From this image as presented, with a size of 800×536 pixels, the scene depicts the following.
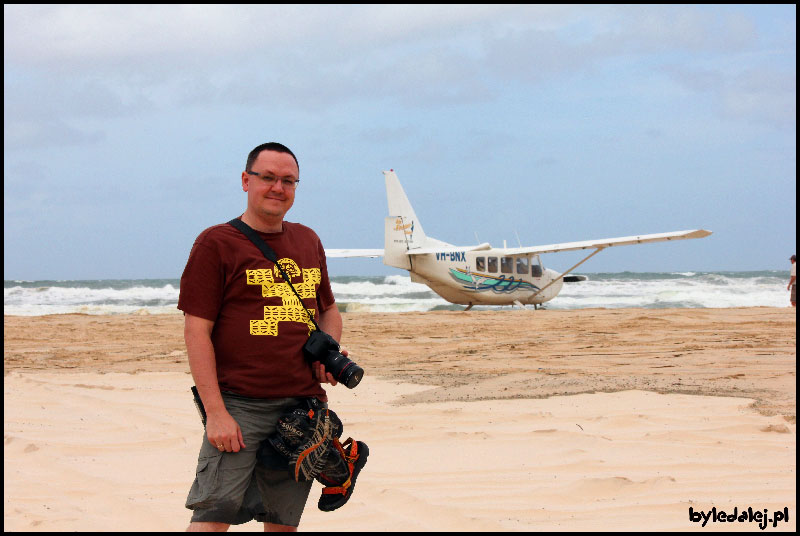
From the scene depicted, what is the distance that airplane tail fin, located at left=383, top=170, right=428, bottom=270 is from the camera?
2098cm

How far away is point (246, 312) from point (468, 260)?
19031 millimetres

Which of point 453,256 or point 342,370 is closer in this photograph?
point 342,370

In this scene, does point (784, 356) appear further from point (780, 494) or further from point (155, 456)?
point (155, 456)

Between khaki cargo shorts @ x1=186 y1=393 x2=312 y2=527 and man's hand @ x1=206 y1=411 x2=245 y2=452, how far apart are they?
0.04 metres

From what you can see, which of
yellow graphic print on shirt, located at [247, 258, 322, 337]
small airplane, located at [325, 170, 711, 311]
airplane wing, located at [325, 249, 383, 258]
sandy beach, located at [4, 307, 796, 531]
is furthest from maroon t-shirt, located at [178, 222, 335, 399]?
airplane wing, located at [325, 249, 383, 258]

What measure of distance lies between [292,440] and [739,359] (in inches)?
303

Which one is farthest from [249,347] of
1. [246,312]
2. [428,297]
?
[428,297]

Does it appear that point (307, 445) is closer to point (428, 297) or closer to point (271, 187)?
point (271, 187)

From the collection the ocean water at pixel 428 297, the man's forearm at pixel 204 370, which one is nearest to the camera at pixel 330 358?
the man's forearm at pixel 204 370

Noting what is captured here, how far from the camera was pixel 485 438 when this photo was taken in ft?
17.1

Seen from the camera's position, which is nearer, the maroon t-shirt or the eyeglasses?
the maroon t-shirt

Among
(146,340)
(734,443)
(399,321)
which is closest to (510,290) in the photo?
(399,321)

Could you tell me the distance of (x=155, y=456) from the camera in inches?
197

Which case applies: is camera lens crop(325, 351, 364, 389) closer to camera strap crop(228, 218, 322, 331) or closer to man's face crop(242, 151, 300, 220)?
camera strap crop(228, 218, 322, 331)
